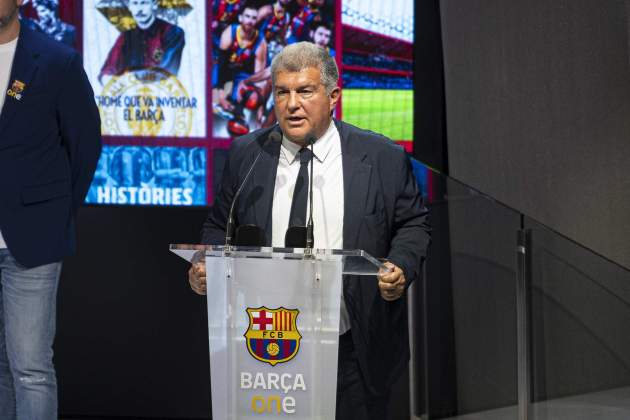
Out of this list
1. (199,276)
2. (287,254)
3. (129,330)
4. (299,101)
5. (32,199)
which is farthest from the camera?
(129,330)

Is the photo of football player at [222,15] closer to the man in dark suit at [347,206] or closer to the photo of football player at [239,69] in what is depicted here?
the photo of football player at [239,69]

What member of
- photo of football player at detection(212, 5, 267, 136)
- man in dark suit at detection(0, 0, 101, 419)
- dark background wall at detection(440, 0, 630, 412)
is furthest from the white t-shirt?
dark background wall at detection(440, 0, 630, 412)

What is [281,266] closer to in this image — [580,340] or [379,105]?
[580,340]

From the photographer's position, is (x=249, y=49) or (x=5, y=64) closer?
(x=5, y=64)

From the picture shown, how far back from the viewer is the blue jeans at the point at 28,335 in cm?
291

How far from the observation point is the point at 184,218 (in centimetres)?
443

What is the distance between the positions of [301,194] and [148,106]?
1797 mm

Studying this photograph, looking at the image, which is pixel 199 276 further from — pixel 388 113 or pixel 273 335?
pixel 388 113

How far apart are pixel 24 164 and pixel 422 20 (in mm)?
1897

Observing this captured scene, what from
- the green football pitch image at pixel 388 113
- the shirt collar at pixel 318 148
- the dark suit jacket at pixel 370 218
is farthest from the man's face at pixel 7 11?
the green football pitch image at pixel 388 113

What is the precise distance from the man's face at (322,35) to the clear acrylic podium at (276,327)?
2239 millimetres

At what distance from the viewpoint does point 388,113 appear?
4348 millimetres

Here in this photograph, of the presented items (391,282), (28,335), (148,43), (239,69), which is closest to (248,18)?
(239,69)

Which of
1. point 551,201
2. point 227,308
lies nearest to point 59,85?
point 227,308
